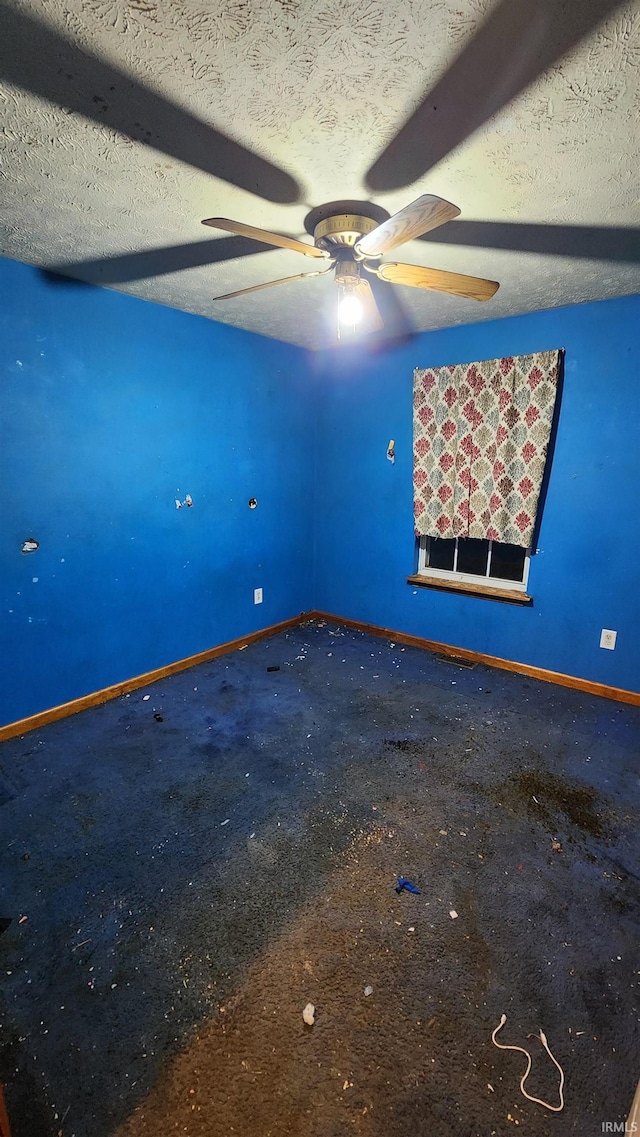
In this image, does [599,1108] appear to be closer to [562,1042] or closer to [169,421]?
[562,1042]

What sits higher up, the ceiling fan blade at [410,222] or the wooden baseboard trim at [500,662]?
the ceiling fan blade at [410,222]

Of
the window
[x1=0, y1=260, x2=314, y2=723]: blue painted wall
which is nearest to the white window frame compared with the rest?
the window

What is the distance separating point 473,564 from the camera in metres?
3.40

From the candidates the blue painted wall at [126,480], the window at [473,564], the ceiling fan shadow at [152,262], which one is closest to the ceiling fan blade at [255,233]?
the ceiling fan shadow at [152,262]

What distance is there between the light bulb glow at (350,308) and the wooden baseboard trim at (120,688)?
7.94ft

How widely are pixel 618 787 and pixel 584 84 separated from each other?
97.5 inches

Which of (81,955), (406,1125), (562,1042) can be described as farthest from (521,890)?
(81,955)

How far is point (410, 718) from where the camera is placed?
8.43 feet

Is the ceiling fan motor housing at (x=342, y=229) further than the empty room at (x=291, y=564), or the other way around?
the ceiling fan motor housing at (x=342, y=229)

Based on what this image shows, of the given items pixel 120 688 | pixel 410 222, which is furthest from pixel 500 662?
pixel 410 222

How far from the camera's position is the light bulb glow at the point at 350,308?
1856mm

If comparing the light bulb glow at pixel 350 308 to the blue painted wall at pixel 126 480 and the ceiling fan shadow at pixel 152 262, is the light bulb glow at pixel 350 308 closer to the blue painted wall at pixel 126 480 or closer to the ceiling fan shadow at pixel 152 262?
the ceiling fan shadow at pixel 152 262

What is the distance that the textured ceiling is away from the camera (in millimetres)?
998

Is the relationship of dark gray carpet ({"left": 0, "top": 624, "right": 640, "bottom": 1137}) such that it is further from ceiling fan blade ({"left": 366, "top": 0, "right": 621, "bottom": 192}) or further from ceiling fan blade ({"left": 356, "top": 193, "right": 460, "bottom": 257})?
ceiling fan blade ({"left": 366, "top": 0, "right": 621, "bottom": 192})
